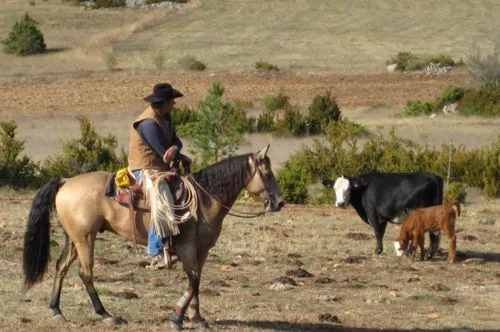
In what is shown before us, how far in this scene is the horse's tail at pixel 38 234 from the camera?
12.6 m

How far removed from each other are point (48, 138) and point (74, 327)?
27.1 metres

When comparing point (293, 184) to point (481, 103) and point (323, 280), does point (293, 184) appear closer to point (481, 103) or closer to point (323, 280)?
point (323, 280)

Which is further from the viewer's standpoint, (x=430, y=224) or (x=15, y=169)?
(x=15, y=169)

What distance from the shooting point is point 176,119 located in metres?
41.3

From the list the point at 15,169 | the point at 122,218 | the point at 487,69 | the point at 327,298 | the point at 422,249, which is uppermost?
the point at 122,218

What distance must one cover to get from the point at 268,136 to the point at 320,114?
7.30ft

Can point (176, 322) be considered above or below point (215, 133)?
above

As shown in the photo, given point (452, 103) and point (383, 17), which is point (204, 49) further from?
point (452, 103)

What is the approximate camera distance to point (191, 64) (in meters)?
64.3

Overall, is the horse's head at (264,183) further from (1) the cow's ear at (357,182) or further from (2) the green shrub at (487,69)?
(2) the green shrub at (487,69)

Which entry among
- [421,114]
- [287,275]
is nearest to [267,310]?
[287,275]

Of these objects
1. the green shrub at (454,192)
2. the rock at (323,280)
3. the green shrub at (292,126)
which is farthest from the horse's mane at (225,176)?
the green shrub at (292,126)

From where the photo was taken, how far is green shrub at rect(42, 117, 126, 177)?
29672 millimetres

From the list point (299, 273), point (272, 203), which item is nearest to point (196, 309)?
point (272, 203)
